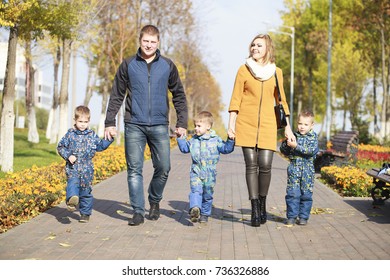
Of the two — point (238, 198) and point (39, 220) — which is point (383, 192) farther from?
point (39, 220)

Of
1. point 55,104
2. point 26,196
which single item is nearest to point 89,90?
point 55,104

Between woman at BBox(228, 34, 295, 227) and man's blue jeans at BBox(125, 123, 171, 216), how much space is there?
83 cm

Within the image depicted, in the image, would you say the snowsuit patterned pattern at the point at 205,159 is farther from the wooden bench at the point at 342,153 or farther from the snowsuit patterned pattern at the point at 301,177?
the wooden bench at the point at 342,153

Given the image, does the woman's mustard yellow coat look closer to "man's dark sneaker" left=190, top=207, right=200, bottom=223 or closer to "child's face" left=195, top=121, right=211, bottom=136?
"child's face" left=195, top=121, right=211, bottom=136

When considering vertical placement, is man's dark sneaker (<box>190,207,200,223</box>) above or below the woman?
below

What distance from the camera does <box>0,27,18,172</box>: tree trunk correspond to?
1673 centimetres

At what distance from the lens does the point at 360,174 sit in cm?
1313

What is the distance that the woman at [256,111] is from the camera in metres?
8.35

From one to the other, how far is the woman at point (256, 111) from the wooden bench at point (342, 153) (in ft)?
29.2

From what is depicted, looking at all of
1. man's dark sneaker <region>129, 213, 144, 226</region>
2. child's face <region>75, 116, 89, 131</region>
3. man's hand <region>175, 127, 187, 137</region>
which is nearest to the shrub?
man's hand <region>175, 127, 187, 137</region>

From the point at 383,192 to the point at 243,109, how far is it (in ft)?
11.8

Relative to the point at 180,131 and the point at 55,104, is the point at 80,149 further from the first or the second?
the point at 55,104

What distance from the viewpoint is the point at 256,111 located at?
329 inches

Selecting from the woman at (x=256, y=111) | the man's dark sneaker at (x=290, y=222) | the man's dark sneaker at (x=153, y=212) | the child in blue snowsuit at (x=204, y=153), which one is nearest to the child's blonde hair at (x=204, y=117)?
the child in blue snowsuit at (x=204, y=153)
